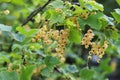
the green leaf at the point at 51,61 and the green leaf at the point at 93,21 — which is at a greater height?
the green leaf at the point at 93,21

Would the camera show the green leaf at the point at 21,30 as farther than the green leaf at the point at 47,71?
No

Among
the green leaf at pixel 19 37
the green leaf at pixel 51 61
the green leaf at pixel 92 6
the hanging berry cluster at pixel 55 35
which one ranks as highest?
the green leaf at pixel 92 6

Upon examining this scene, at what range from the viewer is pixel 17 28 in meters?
1.19

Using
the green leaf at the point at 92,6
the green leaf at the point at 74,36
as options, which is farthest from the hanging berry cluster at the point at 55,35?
the green leaf at the point at 92,6

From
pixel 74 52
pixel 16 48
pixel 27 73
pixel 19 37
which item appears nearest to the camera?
pixel 27 73

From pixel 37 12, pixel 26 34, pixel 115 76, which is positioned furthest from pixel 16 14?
pixel 115 76

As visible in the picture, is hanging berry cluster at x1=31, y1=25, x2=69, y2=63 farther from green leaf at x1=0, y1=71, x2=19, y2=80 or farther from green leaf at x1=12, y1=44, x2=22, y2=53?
green leaf at x1=0, y1=71, x2=19, y2=80

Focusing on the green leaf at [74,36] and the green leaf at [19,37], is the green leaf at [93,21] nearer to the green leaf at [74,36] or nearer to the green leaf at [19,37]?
the green leaf at [74,36]

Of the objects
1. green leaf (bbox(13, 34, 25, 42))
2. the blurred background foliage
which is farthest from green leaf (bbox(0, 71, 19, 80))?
green leaf (bbox(13, 34, 25, 42))

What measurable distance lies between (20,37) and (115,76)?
3996mm

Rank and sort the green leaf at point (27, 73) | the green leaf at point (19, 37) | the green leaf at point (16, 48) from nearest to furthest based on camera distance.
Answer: the green leaf at point (27, 73) < the green leaf at point (19, 37) < the green leaf at point (16, 48)

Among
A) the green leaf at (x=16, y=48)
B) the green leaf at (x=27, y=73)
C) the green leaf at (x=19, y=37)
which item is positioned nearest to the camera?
the green leaf at (x=27, y=73)

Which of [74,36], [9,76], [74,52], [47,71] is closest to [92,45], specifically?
[74,36]

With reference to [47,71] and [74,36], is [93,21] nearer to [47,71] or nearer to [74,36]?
[74,36]
